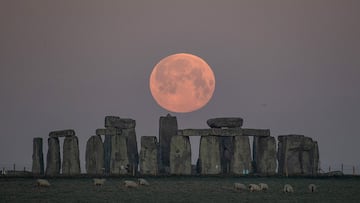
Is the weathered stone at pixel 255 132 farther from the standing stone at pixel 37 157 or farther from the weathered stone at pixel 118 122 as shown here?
the standing stone at pixel 37 157

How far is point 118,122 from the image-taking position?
247 feet

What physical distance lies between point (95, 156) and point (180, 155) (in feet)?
20.6

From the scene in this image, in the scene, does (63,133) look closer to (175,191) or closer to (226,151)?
(226,151)

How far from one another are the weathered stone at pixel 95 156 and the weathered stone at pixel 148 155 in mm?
3149

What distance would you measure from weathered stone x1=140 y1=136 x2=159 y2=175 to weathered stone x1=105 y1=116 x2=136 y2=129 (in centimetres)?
348

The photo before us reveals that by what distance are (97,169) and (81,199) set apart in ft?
88.4

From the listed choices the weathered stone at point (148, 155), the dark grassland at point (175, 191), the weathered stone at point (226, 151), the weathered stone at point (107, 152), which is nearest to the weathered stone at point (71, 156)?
the weathered stone at point (107, 152)

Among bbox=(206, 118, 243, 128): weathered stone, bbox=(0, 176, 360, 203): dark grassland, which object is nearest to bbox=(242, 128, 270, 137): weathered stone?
bbox=(206, 118, 243, 128): weathered stone

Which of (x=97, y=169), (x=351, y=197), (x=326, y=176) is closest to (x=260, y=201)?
(x=351, y=197)

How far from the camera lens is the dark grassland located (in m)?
47.2

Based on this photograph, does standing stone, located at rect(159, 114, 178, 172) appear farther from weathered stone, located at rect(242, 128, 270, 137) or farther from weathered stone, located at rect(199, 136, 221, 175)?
weathered stone, located at rect(242, 128, 270, 137)

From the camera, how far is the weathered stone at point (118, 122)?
245 ft

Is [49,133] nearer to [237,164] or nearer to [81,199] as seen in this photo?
[237,164]

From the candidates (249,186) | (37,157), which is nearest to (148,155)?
(37,157)
